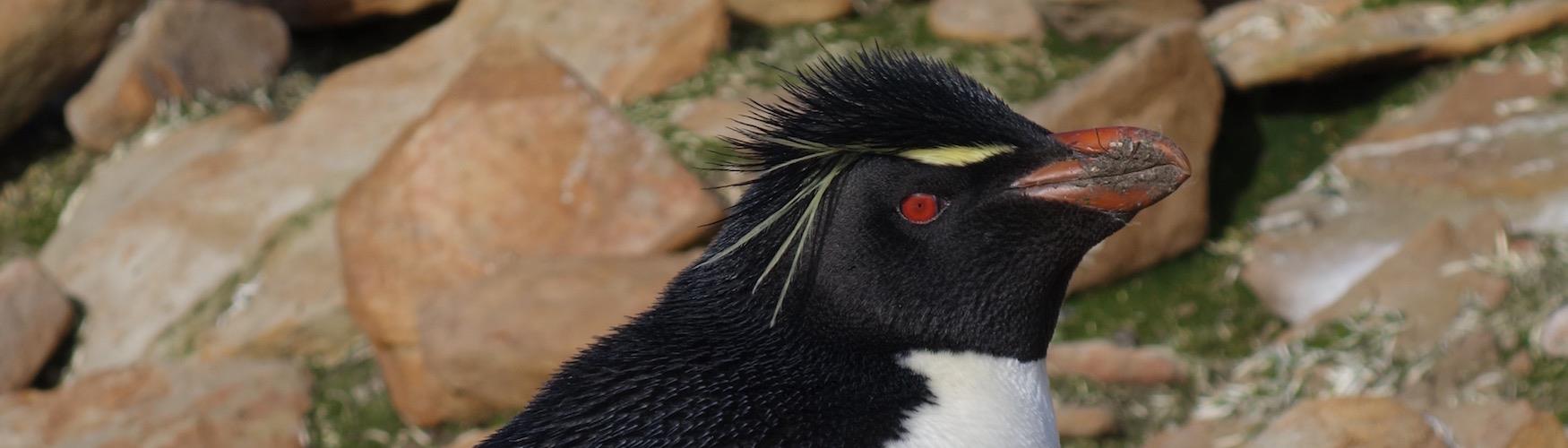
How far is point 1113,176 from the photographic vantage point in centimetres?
278

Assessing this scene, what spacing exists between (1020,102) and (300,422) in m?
3.31

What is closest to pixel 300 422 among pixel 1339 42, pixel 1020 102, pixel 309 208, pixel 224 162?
pixel 309 208

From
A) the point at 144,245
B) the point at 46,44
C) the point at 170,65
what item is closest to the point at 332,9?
the point at 170,65

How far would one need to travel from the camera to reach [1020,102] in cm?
739

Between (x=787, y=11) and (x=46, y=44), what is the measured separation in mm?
3584

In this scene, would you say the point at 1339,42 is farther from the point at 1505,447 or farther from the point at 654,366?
the point at 654,366

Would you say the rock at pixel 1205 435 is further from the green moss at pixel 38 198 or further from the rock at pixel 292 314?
the green moss at pixel 38 198

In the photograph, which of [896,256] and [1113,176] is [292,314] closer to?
[896,256]

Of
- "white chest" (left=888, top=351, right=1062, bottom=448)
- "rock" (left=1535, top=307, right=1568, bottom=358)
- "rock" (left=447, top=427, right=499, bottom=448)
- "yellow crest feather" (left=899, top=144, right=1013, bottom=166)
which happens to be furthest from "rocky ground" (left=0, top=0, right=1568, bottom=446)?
"yellow crest feather" (left=899, top=144, right=1013, bottom=166)

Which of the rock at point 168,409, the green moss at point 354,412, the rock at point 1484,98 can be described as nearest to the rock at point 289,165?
the rock at point 168,409

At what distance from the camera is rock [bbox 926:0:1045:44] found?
26.5 ft

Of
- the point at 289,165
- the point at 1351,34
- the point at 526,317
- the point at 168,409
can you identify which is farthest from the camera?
the point at 289,165

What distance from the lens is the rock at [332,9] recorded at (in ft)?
29.3

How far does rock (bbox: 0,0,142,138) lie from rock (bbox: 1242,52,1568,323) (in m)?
5.56
